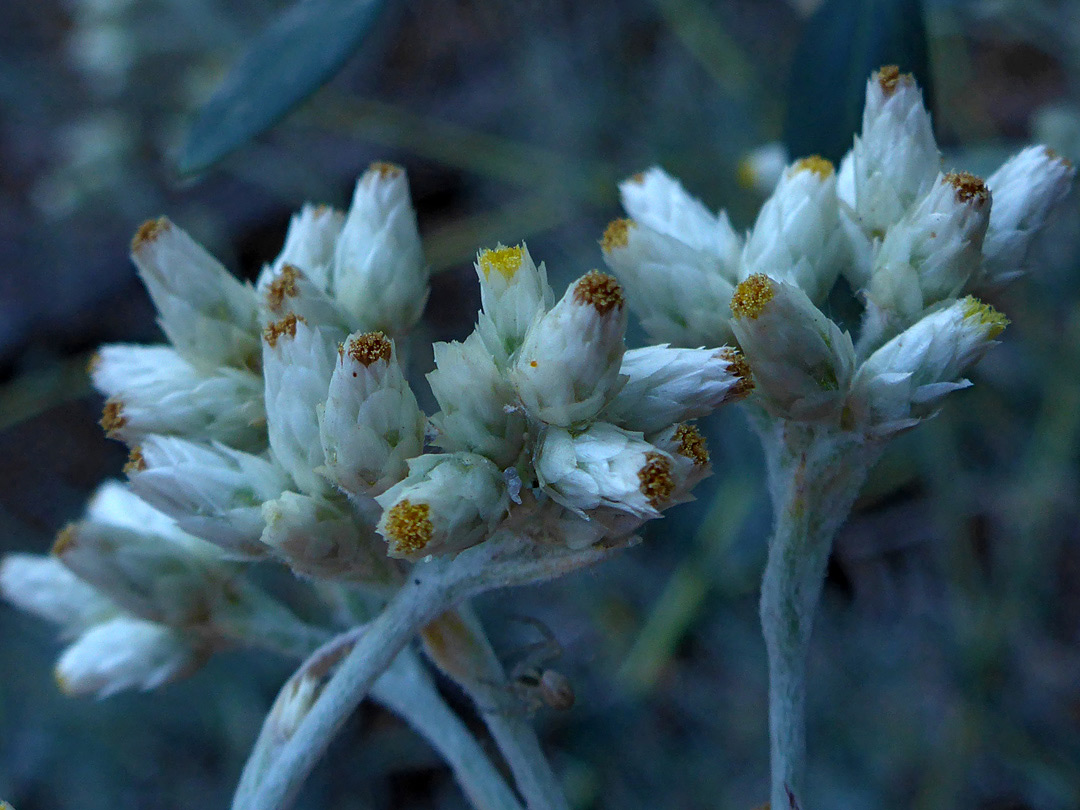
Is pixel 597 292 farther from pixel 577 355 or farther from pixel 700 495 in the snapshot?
pixel 700 495

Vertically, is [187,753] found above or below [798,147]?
below

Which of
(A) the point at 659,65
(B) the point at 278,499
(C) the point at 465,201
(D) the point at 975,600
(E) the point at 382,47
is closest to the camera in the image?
(B) the point at 278,499

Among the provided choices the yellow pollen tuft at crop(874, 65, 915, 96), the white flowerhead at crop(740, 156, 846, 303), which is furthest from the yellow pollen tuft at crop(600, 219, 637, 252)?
the yellow pollen tuft at crop(874, 65, 915, 96)

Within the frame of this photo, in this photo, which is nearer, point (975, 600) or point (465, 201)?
point (975, 600)

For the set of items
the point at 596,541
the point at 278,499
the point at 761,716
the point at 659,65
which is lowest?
the point at 761,716

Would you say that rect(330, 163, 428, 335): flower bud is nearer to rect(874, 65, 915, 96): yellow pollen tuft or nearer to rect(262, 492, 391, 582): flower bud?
rect(262, 492, 391, 582): flower bud

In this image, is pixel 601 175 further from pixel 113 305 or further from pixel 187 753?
pixel 113 305

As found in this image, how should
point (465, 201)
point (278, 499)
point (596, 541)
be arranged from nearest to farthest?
point (596, 541) < point (278, 499) < point (465, 201)

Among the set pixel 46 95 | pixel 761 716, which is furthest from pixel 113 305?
pixel 761 716
